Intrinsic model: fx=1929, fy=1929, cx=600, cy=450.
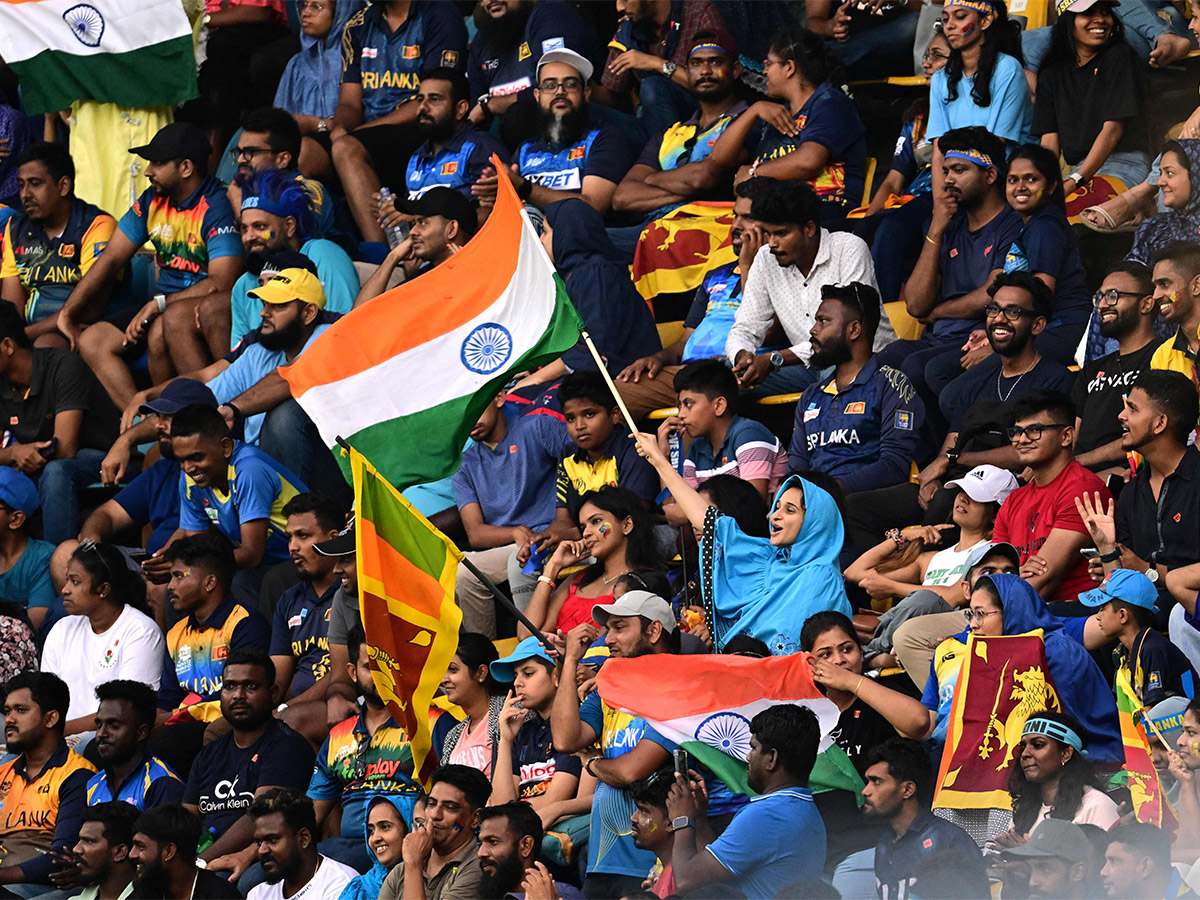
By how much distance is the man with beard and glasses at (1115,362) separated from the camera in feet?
25.0

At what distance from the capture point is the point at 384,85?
11906 millimetres

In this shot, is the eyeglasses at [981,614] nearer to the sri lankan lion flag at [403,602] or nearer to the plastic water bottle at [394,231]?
the sri lankan lion flag at [403,602]

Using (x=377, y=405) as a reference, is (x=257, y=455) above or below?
below

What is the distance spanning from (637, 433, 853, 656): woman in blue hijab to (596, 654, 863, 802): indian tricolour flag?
0.56 m

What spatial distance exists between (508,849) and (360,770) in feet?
5.59

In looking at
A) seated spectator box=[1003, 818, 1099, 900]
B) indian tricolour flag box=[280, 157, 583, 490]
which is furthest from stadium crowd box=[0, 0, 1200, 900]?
indian tricolour flag box=[280, 157, 583, 490]

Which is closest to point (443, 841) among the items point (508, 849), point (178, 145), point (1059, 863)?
point (508, 849)

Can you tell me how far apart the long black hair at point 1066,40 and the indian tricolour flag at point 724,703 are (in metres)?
4.37

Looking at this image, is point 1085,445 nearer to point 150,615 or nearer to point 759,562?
point 759,562

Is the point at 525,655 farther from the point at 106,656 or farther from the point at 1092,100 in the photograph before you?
the point at 1092,100

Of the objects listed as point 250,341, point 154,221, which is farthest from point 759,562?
point 154,221

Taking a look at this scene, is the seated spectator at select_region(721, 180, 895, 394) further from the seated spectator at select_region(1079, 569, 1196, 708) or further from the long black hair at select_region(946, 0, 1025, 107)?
the seated spectator at select_region(1079, 569, 1196, 708)

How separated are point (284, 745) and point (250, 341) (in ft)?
9.31

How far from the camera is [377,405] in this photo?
7.75 metres
